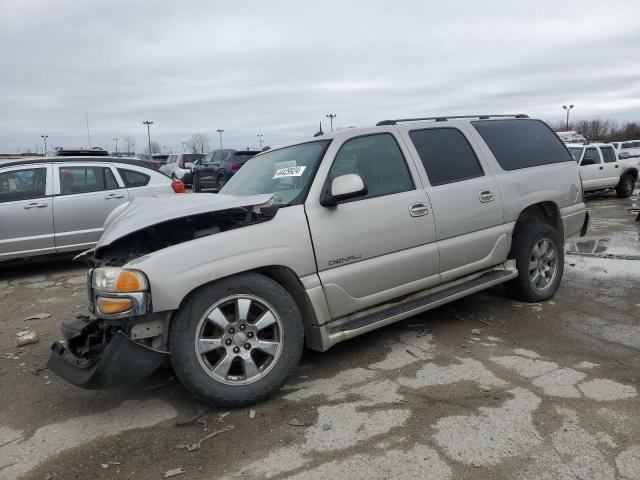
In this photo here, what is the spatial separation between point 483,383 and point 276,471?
5.18 feet

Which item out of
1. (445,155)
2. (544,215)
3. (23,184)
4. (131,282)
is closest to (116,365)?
(131,282)

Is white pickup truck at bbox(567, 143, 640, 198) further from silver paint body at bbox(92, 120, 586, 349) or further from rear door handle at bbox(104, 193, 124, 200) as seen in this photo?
rear door handle at bbox(104, 193, 124, 200)

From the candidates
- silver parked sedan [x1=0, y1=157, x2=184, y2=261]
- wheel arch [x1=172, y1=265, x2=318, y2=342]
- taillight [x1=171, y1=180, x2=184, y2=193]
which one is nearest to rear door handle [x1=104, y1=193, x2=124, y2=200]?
silver parked sedan [x1=0, y1=157, x2=184, y2=261]

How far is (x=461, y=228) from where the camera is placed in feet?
13.8

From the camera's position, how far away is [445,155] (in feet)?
14.2

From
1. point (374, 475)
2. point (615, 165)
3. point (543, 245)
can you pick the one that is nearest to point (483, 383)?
point (374, 475)

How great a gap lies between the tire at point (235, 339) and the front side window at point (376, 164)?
1.07 metres

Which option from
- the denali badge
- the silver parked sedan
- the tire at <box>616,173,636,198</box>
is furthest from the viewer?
the tire at <box>616,173,636,198</box>

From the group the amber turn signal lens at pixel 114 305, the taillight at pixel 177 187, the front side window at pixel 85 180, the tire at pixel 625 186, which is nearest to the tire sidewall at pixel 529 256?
the amber turn signal lens at pixel 114 305

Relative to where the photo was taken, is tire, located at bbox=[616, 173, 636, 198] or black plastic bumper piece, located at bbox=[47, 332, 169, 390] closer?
black plastic bumper piece, located at bbox=[47, 332, 169, 390]

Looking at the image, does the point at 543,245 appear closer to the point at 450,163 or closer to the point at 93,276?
the point at 450,163

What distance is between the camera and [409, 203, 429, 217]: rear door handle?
387cm

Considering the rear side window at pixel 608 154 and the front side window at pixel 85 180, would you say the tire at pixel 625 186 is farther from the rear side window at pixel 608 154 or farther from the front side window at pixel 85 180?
the front side window at pixel 85 180

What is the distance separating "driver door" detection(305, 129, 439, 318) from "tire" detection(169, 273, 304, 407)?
409 mm
